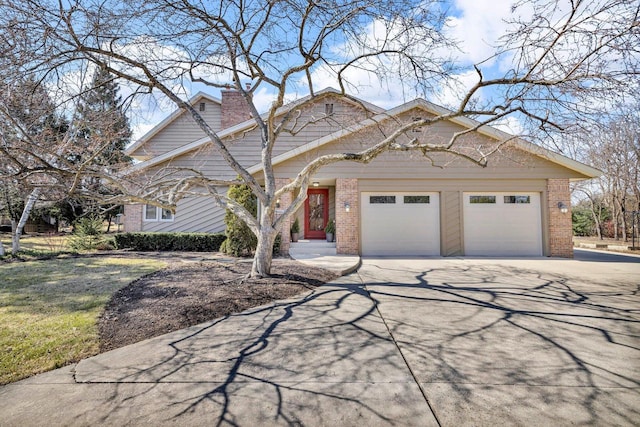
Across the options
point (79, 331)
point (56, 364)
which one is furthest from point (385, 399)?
point (79, 331)

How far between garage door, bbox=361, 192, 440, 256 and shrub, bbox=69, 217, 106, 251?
964cm

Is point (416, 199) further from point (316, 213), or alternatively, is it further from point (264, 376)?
point (264, 376)

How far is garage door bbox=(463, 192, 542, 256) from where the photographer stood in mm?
11445

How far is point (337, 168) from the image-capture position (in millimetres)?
11516

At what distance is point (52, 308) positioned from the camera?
15.4 feet

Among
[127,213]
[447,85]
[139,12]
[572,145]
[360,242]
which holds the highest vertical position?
[139,12]

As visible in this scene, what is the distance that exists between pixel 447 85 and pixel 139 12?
558 centimetres

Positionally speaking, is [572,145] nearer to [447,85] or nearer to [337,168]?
[447,85]

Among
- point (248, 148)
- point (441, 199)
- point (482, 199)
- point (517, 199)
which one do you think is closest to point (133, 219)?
point (248, 148)

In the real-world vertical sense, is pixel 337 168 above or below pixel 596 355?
above

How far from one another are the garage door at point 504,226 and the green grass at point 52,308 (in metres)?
10.1

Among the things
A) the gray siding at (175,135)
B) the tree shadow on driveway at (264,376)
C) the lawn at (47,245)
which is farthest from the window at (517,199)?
the lawn at (47,245)

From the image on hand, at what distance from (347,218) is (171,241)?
6.58m

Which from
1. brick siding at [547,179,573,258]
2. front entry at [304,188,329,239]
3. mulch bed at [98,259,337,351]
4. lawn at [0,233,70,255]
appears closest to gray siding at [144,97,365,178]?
front entry at [304,188,329,239]
